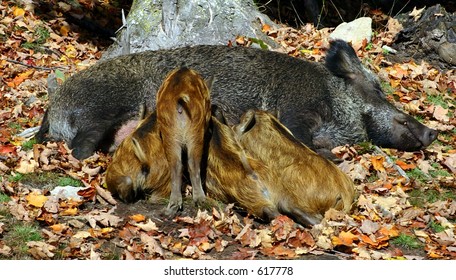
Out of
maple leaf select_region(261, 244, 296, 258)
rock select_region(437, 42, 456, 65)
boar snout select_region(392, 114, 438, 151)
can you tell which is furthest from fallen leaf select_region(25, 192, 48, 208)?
rock select_region(437, 42, 456, 65)

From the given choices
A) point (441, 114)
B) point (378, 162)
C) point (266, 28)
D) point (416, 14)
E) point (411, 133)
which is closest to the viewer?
point (378, 162)

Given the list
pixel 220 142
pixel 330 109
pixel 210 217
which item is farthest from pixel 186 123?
pixel 330 109

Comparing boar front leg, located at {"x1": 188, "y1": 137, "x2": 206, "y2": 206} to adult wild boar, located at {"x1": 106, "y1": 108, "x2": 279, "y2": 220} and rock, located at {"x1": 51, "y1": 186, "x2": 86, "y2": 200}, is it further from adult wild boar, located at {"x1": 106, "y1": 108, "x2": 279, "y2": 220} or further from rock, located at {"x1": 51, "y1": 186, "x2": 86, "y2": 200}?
rock, located at {"x1": 51, "y1": 186, "x2": 86, "y2": 200}

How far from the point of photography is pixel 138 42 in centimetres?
1132

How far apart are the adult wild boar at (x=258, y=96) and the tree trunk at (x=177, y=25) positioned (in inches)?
53.8

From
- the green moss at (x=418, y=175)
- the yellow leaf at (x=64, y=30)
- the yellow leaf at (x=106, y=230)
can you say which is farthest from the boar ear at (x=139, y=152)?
the yellow leaf at (x=64, y=30)

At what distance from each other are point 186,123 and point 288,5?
717cm

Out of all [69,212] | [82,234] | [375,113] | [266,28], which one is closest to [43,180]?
[69,212]

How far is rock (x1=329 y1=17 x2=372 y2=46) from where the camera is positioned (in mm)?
A: 12516

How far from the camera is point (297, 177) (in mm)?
7469

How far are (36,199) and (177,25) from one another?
179 inches

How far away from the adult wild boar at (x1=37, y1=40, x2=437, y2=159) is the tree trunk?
1.37 m

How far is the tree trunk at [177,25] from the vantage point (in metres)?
11.3

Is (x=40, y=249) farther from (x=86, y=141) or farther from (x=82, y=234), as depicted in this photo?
(x=86, y=141)
